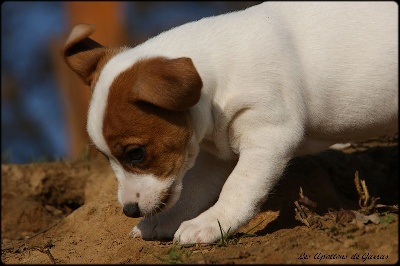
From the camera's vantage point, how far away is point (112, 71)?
15.5 feet

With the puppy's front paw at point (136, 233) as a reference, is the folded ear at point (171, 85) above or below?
above

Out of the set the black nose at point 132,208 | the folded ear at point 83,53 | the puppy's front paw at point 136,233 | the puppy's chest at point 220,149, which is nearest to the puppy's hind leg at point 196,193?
the puppy's front paw at point 136,233

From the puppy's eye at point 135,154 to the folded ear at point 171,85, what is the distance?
384mm

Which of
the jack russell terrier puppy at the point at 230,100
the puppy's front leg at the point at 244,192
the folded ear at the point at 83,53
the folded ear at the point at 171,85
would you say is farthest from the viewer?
the folded ear at the point at 83,53

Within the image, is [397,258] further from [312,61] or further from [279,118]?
[312,61]

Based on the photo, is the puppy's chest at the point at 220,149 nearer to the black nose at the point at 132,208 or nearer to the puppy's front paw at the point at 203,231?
the puppy's front paw at the point at 203,231

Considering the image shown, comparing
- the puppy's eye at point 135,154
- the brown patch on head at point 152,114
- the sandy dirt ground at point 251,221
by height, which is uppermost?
the brown patch on head at point 152,114

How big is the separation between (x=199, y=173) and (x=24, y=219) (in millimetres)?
2526

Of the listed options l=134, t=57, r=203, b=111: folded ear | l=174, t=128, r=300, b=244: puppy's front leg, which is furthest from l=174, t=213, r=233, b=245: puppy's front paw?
l=134, t=57, r=203, b=111: folded ear

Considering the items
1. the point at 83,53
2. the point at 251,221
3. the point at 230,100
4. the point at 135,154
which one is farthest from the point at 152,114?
the point at 251,221

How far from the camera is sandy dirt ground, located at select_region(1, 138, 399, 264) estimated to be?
12.9 ft

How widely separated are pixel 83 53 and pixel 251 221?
6.60 ft

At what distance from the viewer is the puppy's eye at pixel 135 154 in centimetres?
460

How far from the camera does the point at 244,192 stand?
4.81m
